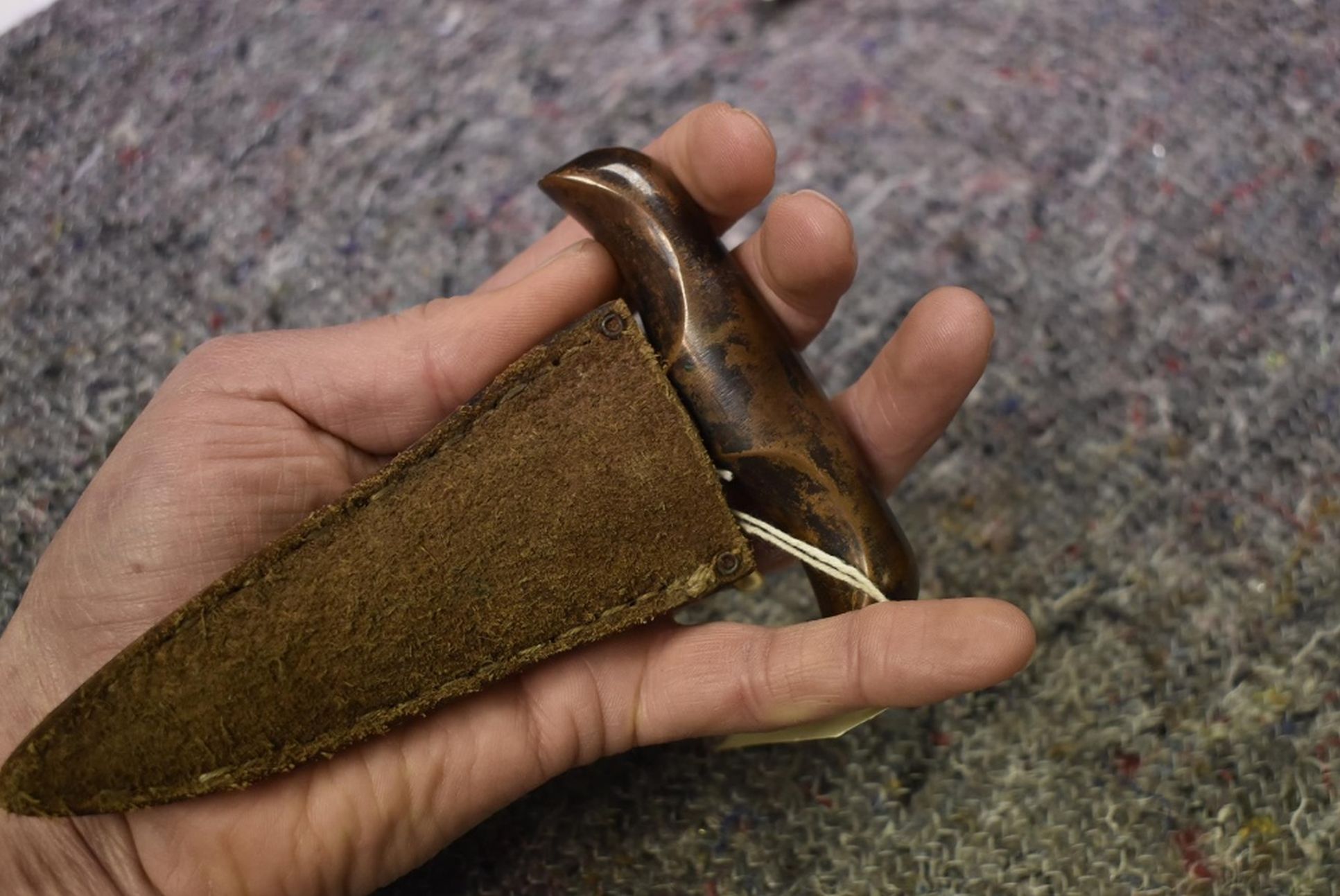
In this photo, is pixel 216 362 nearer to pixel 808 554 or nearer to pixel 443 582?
pixel 443 582

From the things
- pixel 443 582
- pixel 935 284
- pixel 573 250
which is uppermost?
pixel 573 250

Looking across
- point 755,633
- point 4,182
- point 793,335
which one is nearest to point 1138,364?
point 793,335

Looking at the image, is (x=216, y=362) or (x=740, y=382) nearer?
(x=740, y=382)

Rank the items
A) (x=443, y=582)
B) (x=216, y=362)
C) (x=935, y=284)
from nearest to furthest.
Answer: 1. (x=443, y=582)
2. (x=216, y=362)
3. (x=935, y=284)

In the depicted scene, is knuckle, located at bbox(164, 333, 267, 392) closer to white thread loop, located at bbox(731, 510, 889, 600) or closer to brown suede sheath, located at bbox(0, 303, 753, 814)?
brown suede sheath, located at bbox(0, 303, 753, 814)

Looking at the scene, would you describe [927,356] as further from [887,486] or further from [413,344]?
[413,344]

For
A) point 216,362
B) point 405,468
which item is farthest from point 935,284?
point 216,362

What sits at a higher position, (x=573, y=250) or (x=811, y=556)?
(x=573, y=250)
